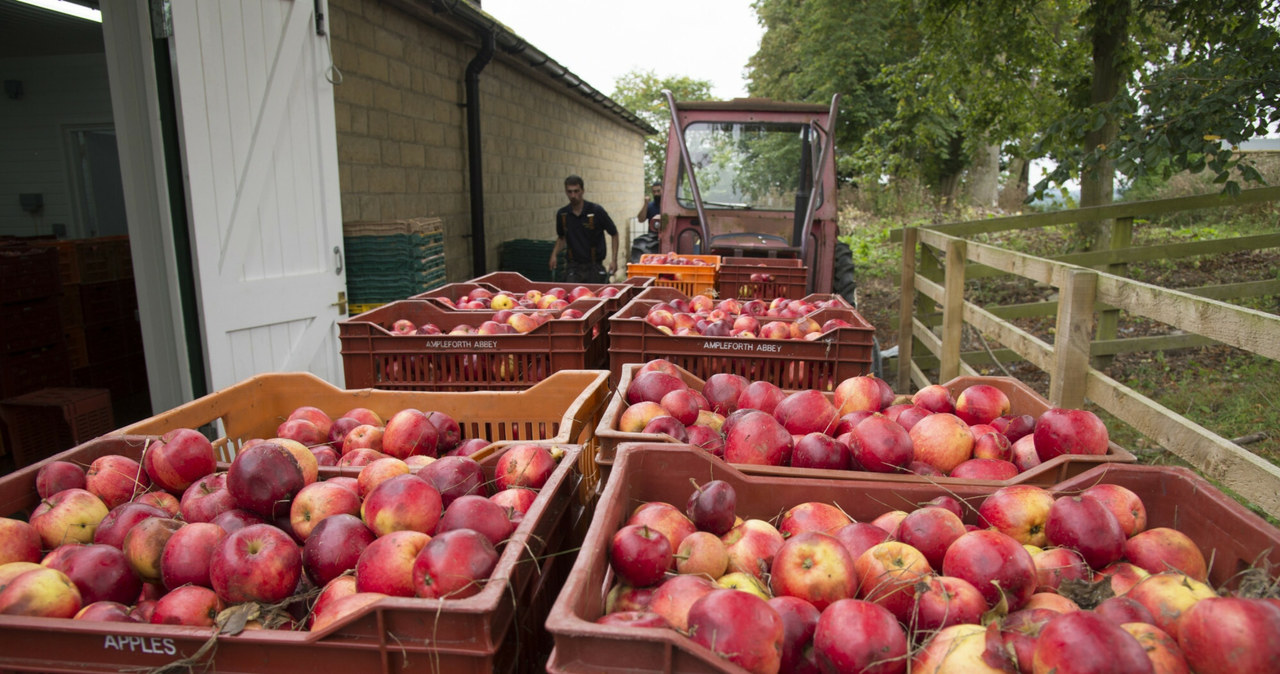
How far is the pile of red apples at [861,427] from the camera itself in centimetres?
223

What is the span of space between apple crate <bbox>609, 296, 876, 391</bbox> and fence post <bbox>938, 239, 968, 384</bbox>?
300 cm

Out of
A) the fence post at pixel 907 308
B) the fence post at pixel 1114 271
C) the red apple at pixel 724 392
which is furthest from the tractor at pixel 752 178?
the red apple at pixel 724 392

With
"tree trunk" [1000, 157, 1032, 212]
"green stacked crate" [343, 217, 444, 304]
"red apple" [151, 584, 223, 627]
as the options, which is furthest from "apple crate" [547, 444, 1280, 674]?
"tree trunk" [1000, 157, 1032, 212]

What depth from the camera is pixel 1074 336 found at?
395 cm

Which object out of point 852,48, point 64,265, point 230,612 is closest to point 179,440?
point 230,612

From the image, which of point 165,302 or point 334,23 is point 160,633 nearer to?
point 165,302

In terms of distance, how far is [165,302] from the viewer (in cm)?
433

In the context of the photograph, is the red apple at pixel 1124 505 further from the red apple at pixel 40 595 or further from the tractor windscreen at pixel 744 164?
the tractor windscreen at pixel 744 164

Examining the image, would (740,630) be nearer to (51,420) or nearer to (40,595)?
(40,595)

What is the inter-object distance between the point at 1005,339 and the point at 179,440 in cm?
483

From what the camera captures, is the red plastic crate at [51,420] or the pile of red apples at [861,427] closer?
the pile of red apples at [861,427]

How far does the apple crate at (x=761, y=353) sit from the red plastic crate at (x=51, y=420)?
439 centimetres

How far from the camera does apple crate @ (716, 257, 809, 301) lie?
5.86 metres

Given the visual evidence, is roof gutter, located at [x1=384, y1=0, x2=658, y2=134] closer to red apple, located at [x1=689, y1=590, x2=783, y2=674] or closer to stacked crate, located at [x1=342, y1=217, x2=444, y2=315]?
stacked crate, located at [x1=342, y1=217, x2=444, y2=315]
